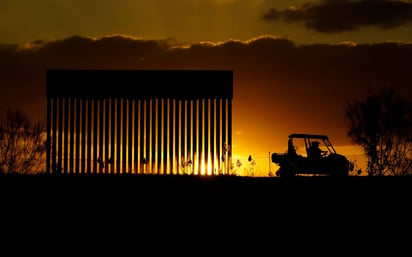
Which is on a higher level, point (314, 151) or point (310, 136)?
point (310, 136)

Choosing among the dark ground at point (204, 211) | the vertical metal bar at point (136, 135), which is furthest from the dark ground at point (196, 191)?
the vertical metal bar at point (136, 135)

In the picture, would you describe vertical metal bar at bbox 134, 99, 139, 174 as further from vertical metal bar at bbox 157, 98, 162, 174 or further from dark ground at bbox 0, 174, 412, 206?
dark ground at bbox 0, 174, 412, 206

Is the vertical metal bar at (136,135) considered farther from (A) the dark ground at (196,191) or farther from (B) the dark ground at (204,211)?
(B) the dark ground at (204,211)

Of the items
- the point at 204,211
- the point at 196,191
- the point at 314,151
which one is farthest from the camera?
the point at 314,151

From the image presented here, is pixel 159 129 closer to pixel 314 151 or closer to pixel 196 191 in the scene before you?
pixel 314 151
